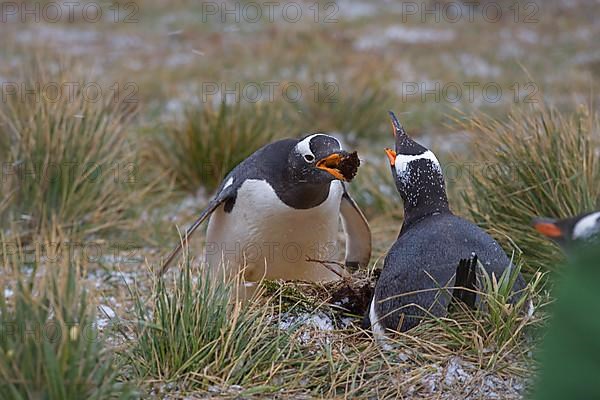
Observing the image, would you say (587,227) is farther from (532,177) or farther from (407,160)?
(532,177)

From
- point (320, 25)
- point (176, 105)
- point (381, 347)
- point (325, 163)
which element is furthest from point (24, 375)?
point (320, 25)

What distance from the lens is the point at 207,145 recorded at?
6.66m

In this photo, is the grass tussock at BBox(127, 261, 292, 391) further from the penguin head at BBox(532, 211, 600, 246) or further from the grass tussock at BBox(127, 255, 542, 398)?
the penguin head at BBox(532, 211, 600, 246)

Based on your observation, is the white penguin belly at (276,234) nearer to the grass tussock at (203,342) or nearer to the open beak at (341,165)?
the open beak at (341,165)

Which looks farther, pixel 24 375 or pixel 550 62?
pixel 550 62

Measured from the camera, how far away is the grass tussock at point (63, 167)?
222 inches

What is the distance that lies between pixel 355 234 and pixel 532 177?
1026mm

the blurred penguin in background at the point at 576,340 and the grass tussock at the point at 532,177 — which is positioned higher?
the blurred penguin in background at the point at 576,340

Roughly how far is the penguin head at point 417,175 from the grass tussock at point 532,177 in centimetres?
72

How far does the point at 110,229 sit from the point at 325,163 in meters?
2.04

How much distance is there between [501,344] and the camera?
3426 mm

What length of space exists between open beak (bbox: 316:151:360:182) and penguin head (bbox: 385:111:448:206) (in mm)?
329

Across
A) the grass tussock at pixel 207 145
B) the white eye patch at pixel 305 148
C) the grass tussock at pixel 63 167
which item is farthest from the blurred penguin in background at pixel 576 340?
the grass tussock at pixel 207 145

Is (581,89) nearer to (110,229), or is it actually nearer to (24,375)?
(110,229)
